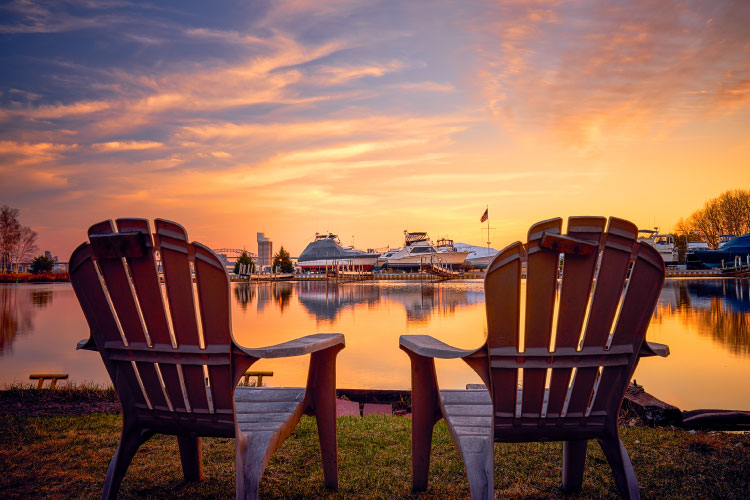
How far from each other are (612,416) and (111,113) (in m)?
15.8

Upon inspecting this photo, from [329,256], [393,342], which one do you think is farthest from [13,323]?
[329,256]

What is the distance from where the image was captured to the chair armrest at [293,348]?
1630mm

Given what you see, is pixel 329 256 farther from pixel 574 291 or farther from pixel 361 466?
pixel 574 291

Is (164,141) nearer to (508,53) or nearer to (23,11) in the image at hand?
(23,11)

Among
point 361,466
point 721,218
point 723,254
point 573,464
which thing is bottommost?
point 361,466

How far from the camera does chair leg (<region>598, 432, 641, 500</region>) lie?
5.59 feet

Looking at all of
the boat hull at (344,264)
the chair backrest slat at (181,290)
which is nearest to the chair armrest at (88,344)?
the chair backrest slat at (181,290)

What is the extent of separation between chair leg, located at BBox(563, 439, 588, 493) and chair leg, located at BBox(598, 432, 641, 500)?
0.47m

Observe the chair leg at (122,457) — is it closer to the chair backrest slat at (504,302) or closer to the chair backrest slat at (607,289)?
the chair backrest slat at (504,302)

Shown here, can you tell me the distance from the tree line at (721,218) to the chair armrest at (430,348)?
59.3 m

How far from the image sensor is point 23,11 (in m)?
10.4

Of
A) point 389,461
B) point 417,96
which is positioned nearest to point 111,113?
point 417,96

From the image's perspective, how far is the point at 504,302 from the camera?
1522 mm

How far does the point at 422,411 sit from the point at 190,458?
123cm
